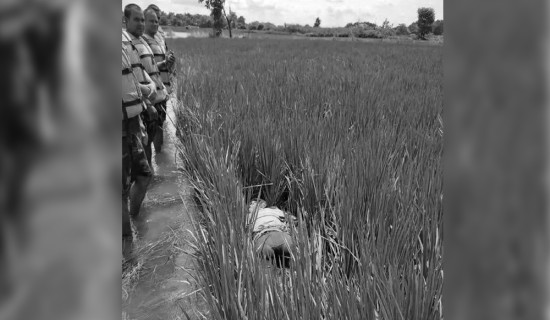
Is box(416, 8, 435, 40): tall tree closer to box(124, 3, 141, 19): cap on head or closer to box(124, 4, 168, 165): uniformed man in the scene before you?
box(124, 4, 168, 165): uniformed man

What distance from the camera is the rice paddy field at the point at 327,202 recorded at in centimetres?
123

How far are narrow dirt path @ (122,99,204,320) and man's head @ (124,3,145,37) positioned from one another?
3.56 feet

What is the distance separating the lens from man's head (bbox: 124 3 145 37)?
9.80 ft

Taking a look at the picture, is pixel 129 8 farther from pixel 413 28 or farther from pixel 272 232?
pixel 413 28

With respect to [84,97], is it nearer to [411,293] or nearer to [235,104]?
Answer: [411,293]

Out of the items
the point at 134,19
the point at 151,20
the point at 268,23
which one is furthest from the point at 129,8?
the point at 268,23

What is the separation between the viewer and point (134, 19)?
3.01 m

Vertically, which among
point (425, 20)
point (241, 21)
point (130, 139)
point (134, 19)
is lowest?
point (130, 139)

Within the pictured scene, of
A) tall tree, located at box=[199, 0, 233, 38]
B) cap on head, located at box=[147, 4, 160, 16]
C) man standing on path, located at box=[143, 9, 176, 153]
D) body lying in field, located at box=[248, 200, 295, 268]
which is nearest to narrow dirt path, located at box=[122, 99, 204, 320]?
body lying in field, located at box=[248, 200, 295, 268]

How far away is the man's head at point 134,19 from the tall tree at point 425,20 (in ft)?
136

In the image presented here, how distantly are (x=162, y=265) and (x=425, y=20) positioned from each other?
43.3m

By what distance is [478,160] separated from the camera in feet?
0.51

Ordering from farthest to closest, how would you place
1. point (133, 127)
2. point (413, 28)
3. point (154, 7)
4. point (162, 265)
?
point (413, 28), point (154, 7), point (133, 127), point (162, 265)

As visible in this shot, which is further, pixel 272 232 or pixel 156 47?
pixel 156 47
